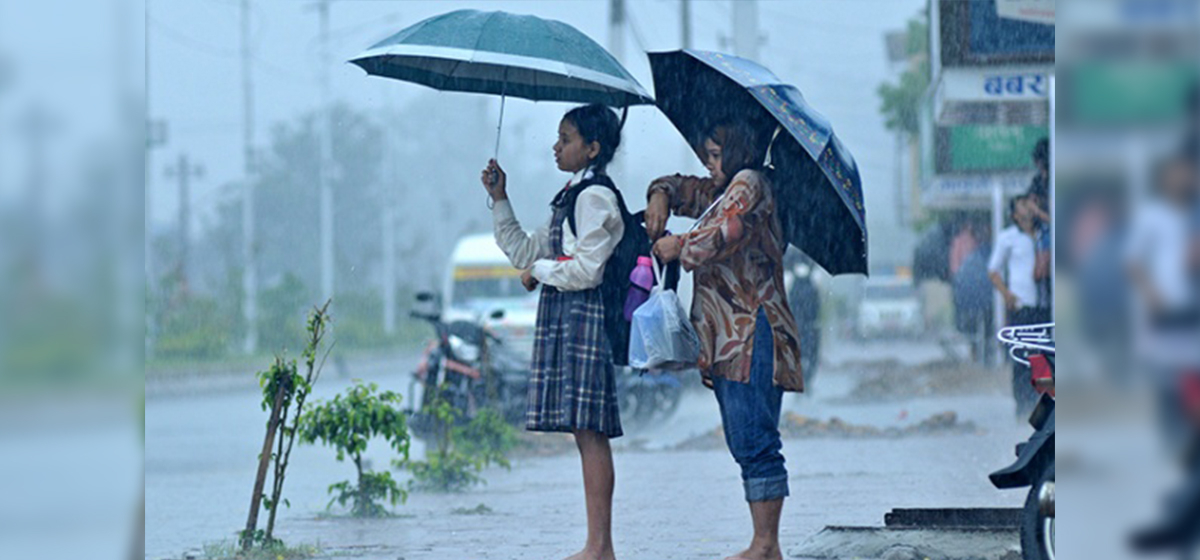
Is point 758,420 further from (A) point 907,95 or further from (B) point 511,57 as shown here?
(A) point 907,95

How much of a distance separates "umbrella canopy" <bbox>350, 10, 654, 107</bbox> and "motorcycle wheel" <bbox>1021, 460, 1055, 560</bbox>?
6.02ft

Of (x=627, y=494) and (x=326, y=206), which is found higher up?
(x=326, y=206)

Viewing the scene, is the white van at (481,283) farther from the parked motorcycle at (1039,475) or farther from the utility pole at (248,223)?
the parked motorcycle at (1039,475)

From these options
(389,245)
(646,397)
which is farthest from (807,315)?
(389,245)

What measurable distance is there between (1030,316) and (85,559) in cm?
761

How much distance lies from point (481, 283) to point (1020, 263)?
1026 centimetres

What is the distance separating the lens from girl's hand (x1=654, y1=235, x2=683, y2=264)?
5270 millimetres

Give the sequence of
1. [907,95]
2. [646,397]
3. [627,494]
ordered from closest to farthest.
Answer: [627,494], [646,397], [907,95]

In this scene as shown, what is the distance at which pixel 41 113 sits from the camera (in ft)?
8.70

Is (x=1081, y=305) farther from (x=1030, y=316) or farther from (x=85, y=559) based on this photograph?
(x=1030, y=316)

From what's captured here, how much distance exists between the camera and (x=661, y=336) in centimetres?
520

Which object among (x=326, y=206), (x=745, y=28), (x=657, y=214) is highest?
(x=745, y=28)

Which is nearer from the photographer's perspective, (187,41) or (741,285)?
(741,285)

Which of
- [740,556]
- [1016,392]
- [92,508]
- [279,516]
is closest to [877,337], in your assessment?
[1016,392]
